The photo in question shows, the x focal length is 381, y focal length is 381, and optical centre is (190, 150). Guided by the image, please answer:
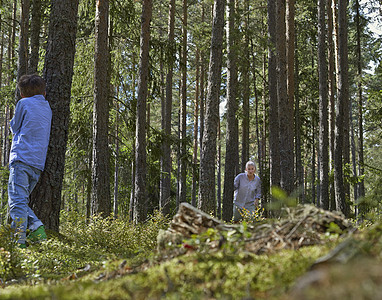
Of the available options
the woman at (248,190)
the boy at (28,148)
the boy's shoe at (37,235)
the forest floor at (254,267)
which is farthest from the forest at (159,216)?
the woman at (248,190)

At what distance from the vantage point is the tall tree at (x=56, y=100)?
602 centimetres

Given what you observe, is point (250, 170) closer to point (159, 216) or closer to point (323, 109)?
point (159, 216)

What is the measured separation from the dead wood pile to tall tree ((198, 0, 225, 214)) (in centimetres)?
706

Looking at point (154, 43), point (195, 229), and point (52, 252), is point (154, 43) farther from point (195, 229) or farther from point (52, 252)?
A: point (195, 229)

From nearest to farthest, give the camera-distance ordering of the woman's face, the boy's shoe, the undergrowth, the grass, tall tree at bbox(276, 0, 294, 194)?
the grass, the undergrowth, the boy's shoe, the woman's face, tall tree at bbox(276, 0, 294, 194)

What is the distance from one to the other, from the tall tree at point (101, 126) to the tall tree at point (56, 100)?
320cm

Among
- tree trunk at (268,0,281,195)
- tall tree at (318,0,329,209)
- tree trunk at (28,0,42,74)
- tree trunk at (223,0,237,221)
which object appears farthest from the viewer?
tall tree at (318,0,329,209)

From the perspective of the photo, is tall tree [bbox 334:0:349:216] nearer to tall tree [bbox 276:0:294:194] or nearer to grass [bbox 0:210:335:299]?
tall tree [bbox 276:0:294:194]

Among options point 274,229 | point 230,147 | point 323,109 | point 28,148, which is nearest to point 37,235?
point 28,148

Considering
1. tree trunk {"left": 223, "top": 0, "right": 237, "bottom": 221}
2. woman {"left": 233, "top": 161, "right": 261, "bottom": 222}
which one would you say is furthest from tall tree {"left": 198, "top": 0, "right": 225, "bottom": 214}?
tree trunk {"left": 223, "top": 0, "right": 237, "bottom": 221}

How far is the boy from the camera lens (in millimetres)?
5203

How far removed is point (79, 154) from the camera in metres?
12.2

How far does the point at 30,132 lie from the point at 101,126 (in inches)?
167

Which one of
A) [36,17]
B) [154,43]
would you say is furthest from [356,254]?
[154,43]
